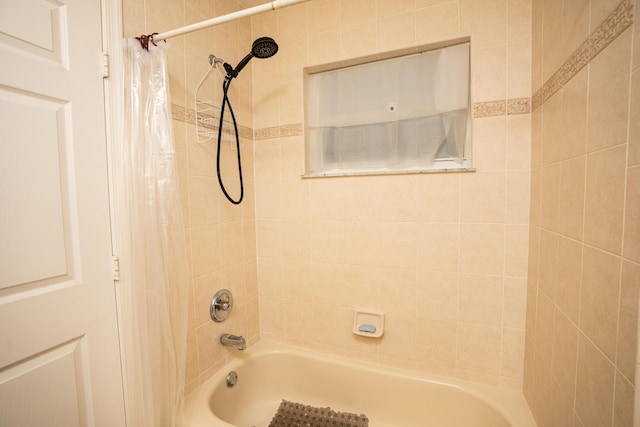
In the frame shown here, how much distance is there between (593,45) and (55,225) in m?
1.68

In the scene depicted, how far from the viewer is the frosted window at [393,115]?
143 centimetres

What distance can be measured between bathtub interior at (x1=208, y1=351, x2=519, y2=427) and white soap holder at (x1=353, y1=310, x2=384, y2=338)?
0.21m

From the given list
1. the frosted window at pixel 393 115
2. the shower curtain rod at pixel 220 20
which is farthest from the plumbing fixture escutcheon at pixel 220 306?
the shower curtain rod at pixel 220 20

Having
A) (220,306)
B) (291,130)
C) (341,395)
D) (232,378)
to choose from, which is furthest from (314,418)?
(291,130)

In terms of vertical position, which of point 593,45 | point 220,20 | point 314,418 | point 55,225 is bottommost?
point 314,418

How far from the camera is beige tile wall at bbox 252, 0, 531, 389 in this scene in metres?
1.28

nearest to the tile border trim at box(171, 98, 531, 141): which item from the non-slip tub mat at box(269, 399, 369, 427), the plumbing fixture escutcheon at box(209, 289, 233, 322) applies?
the plumbing fixture escutcheon at box(209, 289, 233, 322)

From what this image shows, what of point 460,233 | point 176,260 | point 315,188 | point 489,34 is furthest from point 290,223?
point 489,34

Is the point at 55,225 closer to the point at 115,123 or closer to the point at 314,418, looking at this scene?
the point at 115,123

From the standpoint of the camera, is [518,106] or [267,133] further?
[267,133]

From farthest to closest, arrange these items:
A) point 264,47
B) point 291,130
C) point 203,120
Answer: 1. point 291,130
2. point 203,120
3. point 264,47

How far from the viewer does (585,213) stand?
781 millimetres

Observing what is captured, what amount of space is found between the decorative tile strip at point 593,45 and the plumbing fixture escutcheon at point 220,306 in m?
1.74

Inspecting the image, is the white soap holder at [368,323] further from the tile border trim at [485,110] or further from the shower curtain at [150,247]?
the tile border trim at [485,110]
